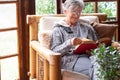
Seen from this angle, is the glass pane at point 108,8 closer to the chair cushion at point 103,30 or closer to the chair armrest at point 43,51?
the chair cushion at point 103,30

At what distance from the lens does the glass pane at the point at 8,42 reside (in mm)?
3232

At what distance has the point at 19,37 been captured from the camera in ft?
10.9

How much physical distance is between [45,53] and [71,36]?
41cm

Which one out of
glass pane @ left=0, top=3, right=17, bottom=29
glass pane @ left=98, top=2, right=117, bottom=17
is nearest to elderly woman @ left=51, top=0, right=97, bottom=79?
glass pane @ left=0, top=3, right=17, bottom=29

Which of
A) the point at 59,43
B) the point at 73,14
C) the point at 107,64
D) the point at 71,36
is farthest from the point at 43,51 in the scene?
the point at 107,64

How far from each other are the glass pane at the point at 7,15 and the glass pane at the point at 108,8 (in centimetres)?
122

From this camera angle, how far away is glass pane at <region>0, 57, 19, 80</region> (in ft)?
10.9

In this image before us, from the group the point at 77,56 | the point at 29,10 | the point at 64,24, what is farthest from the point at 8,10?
the point at 77,56

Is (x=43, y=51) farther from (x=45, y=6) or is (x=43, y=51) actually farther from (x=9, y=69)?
(x=45, y=6)

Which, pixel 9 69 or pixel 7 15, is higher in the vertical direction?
pixel 7 15

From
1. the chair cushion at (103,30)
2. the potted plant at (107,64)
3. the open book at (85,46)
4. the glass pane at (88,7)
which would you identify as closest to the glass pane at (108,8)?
the glass pane at (88,7)

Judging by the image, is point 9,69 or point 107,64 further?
point 9,69

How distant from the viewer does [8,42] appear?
10.8ft

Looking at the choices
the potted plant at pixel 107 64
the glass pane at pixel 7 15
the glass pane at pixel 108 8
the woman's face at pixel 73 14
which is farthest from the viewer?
the glass pane at pixel 108 8
